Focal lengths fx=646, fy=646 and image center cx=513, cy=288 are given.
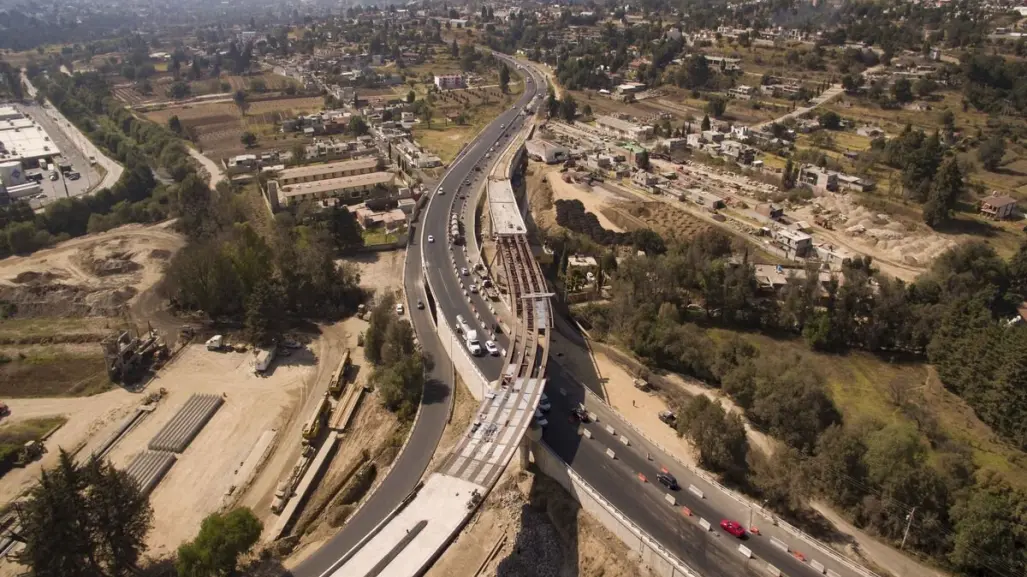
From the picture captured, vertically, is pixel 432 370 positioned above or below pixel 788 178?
below

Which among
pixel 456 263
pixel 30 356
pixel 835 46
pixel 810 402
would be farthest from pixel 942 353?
pixel 835 46

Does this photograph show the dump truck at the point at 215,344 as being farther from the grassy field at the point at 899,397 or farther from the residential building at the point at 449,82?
the residential building at the point at 449,82

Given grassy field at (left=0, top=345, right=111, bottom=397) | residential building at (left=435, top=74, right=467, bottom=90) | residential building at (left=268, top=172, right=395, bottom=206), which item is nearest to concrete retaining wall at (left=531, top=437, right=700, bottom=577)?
grassy field at (left=0, top=345, right=111, bottom=397)

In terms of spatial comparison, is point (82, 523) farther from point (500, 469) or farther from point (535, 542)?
point (535, 542)

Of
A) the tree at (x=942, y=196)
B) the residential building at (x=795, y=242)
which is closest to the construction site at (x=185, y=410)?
the residential building at (x=795, y=242)

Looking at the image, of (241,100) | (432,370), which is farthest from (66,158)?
(432,370)

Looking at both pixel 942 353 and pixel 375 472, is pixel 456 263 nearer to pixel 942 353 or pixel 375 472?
pixel 375 472

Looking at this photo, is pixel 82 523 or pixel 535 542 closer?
pixel 82 523
